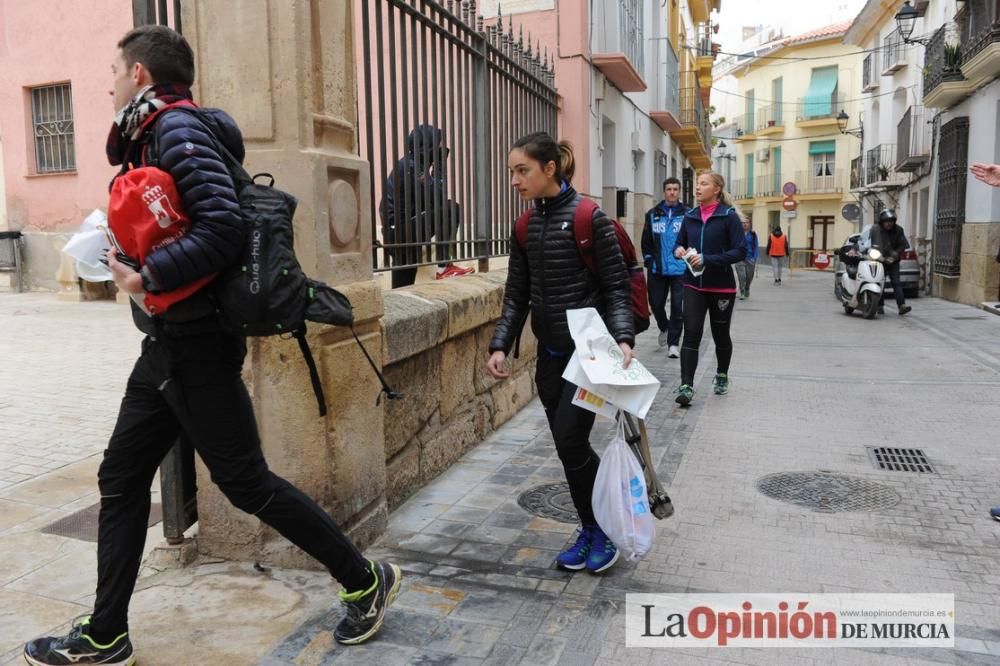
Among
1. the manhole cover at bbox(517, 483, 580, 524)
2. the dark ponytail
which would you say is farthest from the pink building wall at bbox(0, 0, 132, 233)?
the dark ponytail

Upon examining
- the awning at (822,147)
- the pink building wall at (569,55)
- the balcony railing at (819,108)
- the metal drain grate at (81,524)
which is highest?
the balcony railing at (819,108)

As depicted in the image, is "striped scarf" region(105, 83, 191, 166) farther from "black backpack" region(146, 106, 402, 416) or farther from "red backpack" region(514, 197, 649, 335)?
"red backpack" region(514, 197, 649, 335)

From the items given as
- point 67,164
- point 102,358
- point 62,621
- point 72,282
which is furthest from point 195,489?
point 67,164

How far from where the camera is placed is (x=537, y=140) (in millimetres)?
3420

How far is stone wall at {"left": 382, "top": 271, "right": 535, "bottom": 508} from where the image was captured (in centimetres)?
426

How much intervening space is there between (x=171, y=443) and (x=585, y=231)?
5.89 ft

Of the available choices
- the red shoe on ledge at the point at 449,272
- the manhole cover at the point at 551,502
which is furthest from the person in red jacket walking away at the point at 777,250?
the manhole cover at the point at 551,502

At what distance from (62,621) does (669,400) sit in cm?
484

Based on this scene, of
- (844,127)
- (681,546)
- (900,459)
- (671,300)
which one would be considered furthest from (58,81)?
(844,127)

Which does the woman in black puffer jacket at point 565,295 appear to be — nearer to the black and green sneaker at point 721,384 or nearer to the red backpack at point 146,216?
the red backpack at point 146,216

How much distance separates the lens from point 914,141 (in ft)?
67.1

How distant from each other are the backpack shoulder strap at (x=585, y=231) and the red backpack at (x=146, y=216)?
63.2 inches

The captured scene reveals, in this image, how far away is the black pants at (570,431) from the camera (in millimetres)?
3350

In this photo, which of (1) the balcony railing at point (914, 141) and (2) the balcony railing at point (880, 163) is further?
(2) the balcony railing at point (880, 163)
